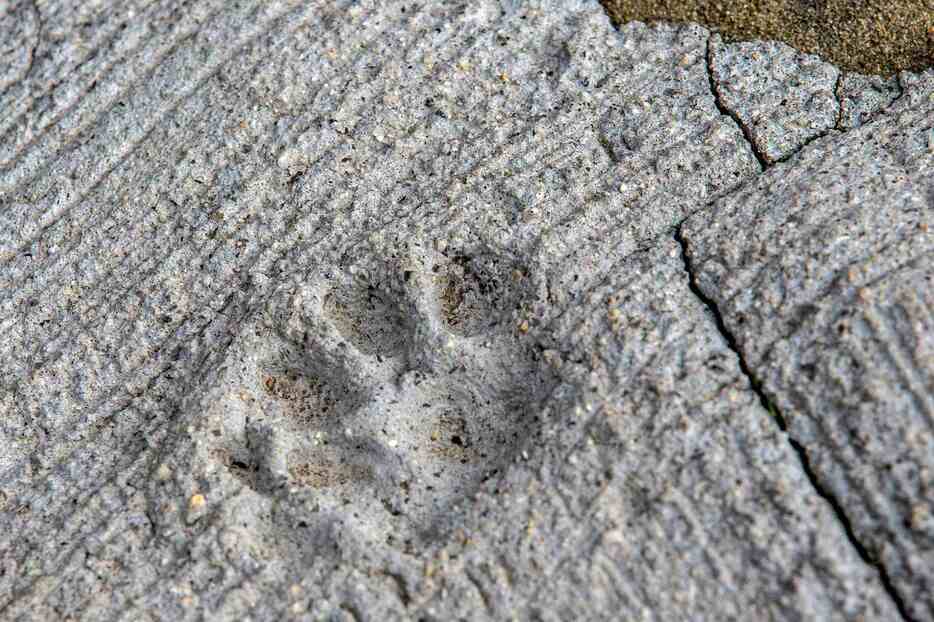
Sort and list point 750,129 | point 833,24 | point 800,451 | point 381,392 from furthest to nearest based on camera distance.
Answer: point 833,24 → point 750,129 → point 381,392 → point 800,451

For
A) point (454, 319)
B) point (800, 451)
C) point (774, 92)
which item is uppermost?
point (454, 319)

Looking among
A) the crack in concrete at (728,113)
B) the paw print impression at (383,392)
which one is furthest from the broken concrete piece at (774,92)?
the paw print impression at (383,392)

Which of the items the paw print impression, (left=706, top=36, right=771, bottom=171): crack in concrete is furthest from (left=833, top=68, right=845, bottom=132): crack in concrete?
the paw print impression

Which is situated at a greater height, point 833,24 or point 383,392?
point 383,392

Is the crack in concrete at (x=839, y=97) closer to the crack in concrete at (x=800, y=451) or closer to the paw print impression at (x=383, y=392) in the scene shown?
the crack in concrete at (x=800, y=451)

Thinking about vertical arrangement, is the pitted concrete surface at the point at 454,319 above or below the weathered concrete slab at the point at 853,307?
above

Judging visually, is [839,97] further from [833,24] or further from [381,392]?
[381,392]

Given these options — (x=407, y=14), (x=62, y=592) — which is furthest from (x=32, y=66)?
(x=62, y=592)

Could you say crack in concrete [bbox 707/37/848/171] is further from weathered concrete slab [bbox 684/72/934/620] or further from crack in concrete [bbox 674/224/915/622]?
crack in concrete [bbox 674/224/915/622]

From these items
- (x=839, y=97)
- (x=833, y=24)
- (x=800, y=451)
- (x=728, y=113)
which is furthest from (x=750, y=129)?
(x=800, y=451)
